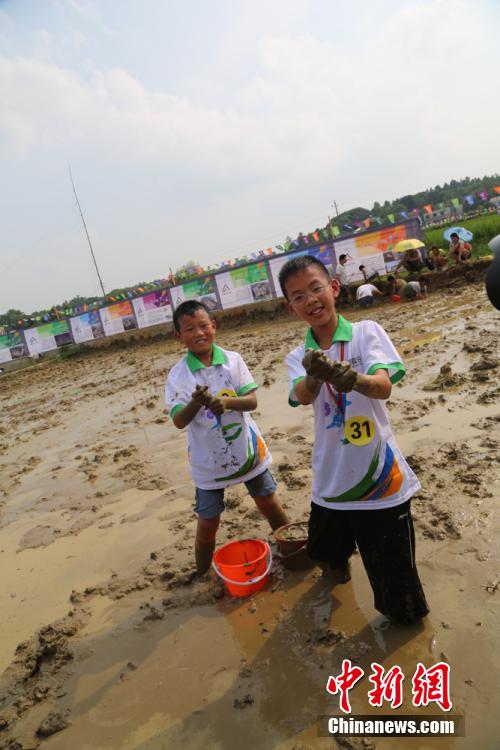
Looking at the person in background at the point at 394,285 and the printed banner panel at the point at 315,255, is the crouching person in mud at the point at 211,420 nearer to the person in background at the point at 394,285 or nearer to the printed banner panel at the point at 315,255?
the person in background at the point at 394,285

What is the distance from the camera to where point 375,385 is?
1.86 m

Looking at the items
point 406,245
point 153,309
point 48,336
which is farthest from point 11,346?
point 406,245

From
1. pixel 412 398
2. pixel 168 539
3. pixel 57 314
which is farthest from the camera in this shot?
pixel 57 314

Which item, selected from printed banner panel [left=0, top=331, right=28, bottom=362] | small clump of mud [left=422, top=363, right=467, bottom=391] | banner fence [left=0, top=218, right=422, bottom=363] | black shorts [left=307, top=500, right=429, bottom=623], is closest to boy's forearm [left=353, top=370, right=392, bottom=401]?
black shorts [left=307, top=500, right=429, bottom=623]

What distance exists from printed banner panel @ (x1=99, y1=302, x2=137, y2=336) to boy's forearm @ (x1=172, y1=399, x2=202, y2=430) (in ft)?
63.9

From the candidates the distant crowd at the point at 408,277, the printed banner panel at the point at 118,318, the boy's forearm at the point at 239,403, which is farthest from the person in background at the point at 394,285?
the printed banner panel at the point at 118,318

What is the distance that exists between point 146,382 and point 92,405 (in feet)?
4.46

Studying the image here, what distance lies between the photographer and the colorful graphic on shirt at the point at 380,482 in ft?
6.74

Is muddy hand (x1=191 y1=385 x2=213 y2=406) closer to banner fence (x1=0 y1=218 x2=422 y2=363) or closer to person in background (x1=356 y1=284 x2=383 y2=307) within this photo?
banner fence (x1=0 y1=218 x2=422 y2=363)

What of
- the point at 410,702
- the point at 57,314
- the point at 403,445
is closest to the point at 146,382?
the point at 403,445

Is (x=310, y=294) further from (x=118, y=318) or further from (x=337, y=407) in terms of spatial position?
(x=118, y=318)

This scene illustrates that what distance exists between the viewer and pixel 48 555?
385 cm

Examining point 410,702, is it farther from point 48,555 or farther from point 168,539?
point 48,555

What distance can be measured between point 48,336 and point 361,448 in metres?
25.0
